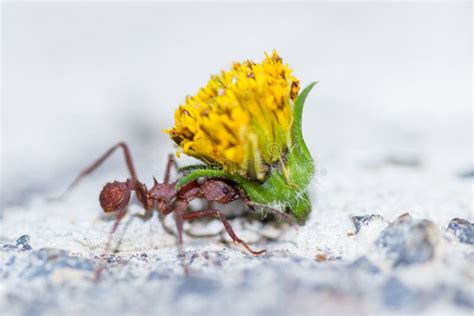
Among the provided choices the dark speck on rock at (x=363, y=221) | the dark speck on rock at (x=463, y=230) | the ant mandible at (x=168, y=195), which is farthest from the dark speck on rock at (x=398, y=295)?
the ant mandible at (x=168, y=195)

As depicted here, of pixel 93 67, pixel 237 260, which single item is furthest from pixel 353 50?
pixel 237 260

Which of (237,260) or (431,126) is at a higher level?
(431,126)

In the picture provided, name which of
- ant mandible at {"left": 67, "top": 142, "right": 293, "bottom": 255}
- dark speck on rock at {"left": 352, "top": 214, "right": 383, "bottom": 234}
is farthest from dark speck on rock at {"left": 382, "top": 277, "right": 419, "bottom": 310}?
ant mandible at {"left": 67, "top": 142, "right": 293, "bottom": 255}

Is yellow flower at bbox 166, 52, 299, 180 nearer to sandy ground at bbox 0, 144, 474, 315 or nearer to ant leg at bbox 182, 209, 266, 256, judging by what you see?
ant leg at bbox 182, 209, 266, 256

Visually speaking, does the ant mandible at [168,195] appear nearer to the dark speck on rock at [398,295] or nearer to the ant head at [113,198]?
the ant head at [113,198]

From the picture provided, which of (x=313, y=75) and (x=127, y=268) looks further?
(x=313, y=75)

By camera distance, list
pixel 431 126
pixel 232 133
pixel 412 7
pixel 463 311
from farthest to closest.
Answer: pixel 412 7 < pixel 431 126 < pixel 232 133 < pixel 463 311

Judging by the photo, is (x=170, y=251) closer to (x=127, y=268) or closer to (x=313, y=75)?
(x=127, y=268)

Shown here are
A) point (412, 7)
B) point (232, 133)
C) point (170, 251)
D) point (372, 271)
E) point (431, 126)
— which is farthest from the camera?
point (412, 7)
